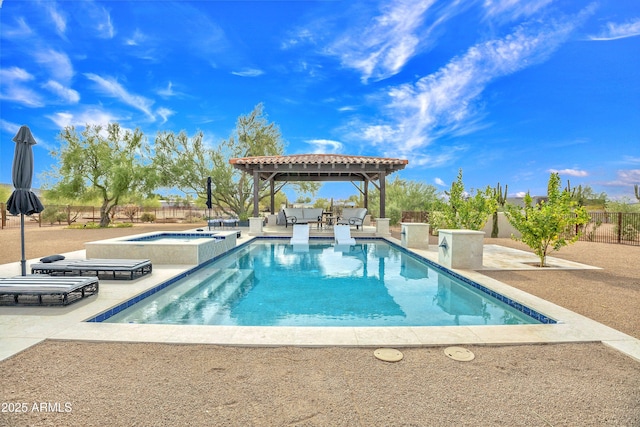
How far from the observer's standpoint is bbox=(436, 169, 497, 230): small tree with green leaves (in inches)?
364

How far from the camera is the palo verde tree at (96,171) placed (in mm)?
19078

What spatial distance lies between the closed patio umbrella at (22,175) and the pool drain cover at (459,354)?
6.18m

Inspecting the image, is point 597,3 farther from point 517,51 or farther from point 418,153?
point 418,153

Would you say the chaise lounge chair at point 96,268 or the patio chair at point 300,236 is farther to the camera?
the patio chair at point 300,236

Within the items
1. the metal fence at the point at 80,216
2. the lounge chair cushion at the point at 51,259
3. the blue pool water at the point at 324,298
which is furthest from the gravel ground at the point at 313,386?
the metal fence at the point at 80,216

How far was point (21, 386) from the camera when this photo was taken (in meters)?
2.33

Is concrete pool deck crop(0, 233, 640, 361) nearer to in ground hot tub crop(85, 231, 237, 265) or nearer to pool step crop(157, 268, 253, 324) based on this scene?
pool step crop(157, 268, 253, 324)

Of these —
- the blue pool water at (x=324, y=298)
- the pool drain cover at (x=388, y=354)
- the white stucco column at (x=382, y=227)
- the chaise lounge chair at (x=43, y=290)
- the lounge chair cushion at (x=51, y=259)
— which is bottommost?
the blue pool water at (x=324, y=298)

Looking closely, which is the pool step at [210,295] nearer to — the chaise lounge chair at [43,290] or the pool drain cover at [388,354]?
the chaise lounge chair at [43,290]

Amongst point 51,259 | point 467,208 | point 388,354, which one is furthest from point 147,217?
point 388,354

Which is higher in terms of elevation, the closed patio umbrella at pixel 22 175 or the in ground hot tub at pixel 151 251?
the closed patio umbrella at pixel 22 175

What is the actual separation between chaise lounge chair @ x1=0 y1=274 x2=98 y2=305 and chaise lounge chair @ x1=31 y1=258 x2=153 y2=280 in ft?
2.61

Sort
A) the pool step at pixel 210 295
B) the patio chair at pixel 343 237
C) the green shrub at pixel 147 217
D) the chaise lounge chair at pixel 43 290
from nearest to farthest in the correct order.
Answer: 1. the chaise lounge chair at pixel 43 290
2. the pool step at pixel 210 295
3. the patio chair at pixel 343 237
4. the green shrub at pixel 147 217

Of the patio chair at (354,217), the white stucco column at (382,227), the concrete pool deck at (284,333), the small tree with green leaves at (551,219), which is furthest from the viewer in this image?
the patio chair at (354,217)
